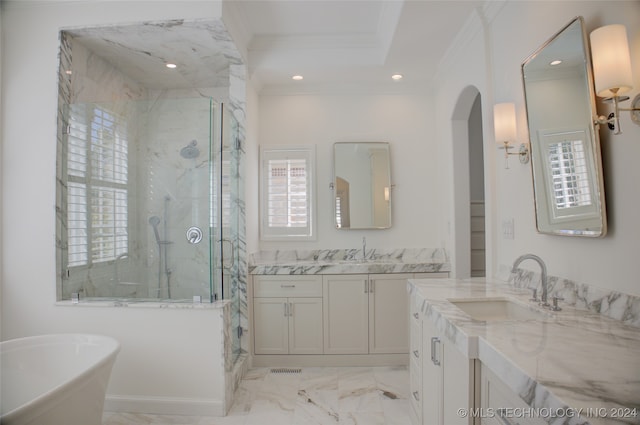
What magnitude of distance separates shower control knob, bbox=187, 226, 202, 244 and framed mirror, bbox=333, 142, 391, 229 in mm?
1457

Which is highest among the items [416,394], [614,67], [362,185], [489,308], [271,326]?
[614,67]

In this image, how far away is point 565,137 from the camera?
151cm

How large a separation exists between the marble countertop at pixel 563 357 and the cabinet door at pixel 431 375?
0.48 ft

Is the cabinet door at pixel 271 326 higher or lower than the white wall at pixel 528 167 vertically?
lower

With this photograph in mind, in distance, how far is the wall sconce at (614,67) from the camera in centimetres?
114

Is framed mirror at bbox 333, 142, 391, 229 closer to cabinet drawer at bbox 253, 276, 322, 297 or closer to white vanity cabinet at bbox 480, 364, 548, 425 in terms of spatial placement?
cabinet drawer at bbox 253, 276, 322, 297

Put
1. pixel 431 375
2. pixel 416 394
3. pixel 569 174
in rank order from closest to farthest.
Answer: pixel 569 174, pixel 431 375, pixel 416 394

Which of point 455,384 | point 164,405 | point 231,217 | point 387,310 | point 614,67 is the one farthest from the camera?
point 387,310

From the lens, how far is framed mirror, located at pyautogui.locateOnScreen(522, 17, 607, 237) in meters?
1.37

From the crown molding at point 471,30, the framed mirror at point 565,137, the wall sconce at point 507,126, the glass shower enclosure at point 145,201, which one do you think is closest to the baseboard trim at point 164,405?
the glass shower enclosure at point 145,201

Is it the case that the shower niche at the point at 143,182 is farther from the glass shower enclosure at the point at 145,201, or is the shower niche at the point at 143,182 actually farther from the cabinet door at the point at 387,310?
the cabinet door at the point at 387,310

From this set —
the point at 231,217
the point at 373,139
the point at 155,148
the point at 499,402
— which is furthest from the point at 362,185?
the point at 499,402

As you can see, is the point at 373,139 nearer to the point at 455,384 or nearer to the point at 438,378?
the point at 438,378

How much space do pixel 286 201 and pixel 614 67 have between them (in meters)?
2.73
